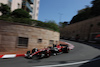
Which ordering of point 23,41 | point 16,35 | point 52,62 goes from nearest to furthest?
point 52,62, point 16,35, point 23,41

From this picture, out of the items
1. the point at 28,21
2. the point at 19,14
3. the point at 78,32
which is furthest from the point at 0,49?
the point at 78,32

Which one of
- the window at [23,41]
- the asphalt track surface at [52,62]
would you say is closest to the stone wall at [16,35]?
the window at [23,41]

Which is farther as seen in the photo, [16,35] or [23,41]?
[23,41]

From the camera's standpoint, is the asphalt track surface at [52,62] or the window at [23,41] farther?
the window at [23,41]

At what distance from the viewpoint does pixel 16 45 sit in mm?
9516

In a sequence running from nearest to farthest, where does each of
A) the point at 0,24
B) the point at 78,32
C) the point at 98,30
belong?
the point at 0,24 < the point at 98,30 < the point at 78,32

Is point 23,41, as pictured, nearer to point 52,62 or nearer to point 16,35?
point 16,35

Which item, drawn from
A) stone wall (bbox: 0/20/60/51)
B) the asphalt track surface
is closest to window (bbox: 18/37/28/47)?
stone wall (bbox: 0/20/60/51)

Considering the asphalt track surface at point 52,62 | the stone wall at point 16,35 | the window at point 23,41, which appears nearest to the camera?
the asphalt track surface at point 52,62

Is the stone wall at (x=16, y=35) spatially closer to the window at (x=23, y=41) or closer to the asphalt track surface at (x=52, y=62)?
the window at (x=23, y=41)

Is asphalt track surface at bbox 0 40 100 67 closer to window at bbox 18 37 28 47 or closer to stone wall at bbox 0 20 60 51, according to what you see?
stone wall at bbox 0 20 60 51

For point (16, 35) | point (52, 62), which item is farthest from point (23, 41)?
point (52, 62)

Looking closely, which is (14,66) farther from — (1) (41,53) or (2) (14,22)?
(2) (14,22)

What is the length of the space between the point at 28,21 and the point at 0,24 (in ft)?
11.1
